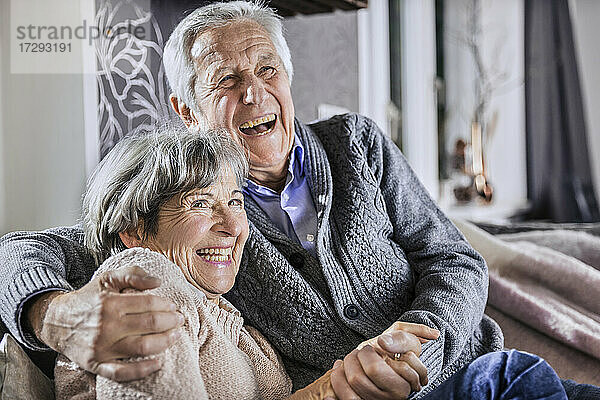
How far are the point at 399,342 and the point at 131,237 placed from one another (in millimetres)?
319

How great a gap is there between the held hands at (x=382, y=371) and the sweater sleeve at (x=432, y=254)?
14 centimetres

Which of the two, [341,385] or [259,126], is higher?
[259,126]

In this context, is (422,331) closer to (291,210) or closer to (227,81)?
(291,210)

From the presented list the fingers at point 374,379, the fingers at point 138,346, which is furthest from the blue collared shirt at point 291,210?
the fingers at point 138,346

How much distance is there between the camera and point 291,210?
0.94m

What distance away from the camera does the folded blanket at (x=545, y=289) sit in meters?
1.17

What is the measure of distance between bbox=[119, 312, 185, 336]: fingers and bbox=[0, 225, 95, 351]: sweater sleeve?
0.12 meters

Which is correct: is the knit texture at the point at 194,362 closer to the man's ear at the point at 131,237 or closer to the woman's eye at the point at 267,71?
the man's ear at the point at 131,237

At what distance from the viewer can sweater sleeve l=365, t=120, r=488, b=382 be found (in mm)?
939

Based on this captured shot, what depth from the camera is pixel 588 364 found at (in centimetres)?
116

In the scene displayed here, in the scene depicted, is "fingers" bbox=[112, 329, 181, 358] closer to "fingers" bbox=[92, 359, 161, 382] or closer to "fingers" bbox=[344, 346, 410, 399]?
"fingers" bbox=[92, 359, 161, 382]

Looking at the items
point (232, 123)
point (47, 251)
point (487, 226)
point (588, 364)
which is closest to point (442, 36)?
point (487, 226)

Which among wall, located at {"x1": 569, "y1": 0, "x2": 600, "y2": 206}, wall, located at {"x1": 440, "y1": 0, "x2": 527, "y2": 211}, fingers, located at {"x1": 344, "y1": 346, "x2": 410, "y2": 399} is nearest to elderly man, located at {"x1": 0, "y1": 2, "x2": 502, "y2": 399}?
fingers, located at {"x1": 344, "y1": 346, "x2": 410, "y2": 399}

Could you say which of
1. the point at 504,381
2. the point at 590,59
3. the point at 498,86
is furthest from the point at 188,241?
the point at 590,59
